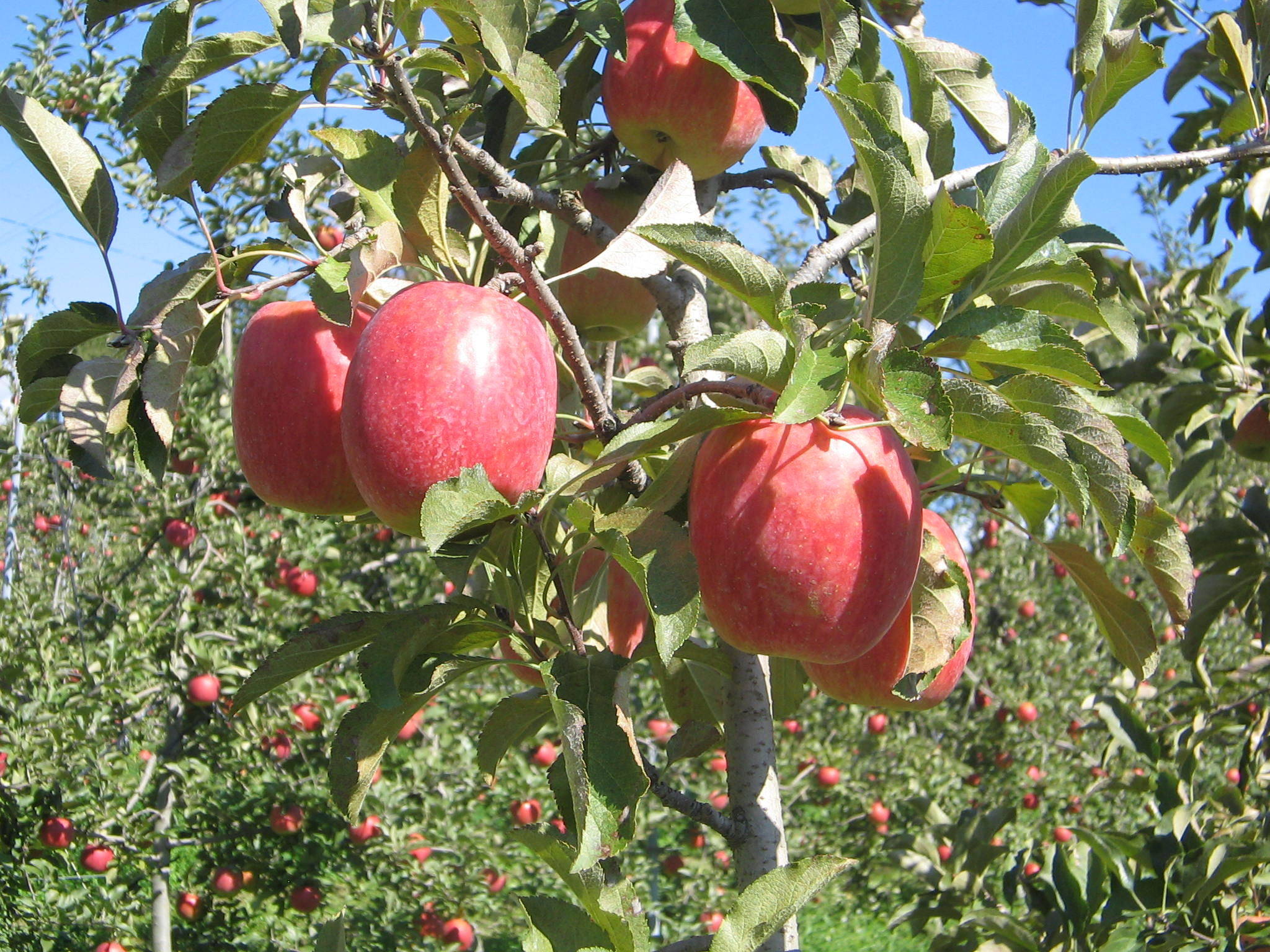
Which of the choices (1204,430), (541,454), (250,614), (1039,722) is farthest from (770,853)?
(1039,722)

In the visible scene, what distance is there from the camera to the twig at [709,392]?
0.79 metres

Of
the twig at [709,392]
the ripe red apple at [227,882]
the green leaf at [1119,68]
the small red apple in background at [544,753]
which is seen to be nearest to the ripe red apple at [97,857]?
the ripe red apple at [227,882]

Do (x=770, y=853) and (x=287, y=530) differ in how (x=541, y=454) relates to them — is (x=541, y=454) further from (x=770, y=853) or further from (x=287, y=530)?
(x=287, y=530)

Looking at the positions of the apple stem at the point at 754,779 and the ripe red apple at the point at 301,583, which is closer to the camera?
the apple stem at the point at 754,779

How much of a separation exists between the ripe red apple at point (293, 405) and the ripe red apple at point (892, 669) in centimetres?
48

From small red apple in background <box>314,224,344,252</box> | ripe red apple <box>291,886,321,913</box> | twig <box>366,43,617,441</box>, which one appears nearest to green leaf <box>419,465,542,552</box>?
twig <box>366,43,617,441</box>

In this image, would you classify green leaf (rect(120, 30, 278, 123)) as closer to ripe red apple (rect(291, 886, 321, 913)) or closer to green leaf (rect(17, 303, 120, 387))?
green leaf (rect(17, 303, 120, 387))

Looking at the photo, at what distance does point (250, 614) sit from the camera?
272cm

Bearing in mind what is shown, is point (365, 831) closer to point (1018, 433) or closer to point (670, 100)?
point (670, 100)

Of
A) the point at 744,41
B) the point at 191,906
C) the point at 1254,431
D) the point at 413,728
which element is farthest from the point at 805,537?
the point at 191,906

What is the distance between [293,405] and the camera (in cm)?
85

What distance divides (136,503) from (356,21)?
2.42 meters

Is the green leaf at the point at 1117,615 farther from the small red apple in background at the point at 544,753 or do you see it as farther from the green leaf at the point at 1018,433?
the small red apple in background at the point at 544,753

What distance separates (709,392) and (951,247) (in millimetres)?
210
